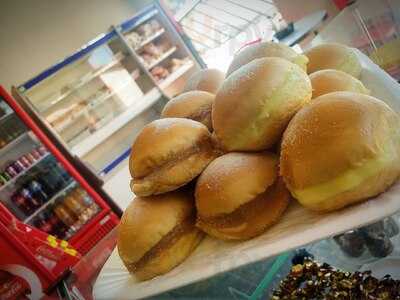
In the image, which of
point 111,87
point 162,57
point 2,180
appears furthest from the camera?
point 162,57

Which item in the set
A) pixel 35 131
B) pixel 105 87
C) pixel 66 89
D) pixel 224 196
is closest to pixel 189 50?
pixel 105 87

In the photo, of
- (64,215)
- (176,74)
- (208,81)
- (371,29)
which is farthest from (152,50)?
(208,81)

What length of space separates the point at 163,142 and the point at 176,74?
14.1 ft

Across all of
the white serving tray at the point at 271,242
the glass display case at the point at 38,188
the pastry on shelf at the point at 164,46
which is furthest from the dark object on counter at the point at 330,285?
the pastry on shelf at the point at 164,46

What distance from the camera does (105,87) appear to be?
4742mm

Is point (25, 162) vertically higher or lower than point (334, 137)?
higher

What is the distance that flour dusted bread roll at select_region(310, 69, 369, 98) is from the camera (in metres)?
0.89

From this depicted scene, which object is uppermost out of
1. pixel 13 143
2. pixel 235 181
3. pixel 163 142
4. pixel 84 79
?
pixel 84 79

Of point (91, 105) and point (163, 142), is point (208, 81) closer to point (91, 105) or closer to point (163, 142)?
point (163, 142)

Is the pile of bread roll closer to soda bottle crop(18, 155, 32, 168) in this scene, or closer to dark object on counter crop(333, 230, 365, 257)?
dark object on counter crop(333, 230, 365, 257)

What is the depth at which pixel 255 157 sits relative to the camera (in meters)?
0.84

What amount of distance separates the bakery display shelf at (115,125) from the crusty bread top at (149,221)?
3508mm

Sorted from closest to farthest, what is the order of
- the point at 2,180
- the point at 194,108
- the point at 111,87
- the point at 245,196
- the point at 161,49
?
the point at 245,196
the point at 194,108
the point at 2,180
the point at 111,87
the point at 161,49

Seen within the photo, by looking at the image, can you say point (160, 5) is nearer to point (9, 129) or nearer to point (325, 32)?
point (9, 129)
